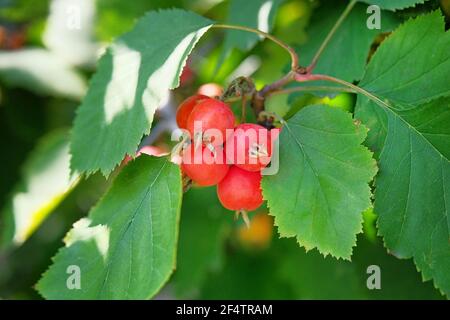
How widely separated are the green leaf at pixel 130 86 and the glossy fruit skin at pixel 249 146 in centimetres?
14

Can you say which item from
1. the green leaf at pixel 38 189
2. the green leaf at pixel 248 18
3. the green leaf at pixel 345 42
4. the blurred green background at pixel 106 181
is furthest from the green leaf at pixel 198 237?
the green leaf at pixel 345 42

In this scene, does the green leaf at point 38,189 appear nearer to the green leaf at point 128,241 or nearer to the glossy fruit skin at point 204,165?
the green leaf at point 128,241

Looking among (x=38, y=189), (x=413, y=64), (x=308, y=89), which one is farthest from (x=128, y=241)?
(x=38, y=189)

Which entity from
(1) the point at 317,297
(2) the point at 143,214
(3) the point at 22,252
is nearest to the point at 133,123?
(2) the point at 143,214

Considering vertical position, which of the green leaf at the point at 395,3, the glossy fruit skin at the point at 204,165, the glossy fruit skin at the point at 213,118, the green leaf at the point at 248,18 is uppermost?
the green leaf at the point at 248,18

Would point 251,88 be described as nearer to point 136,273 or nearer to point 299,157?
point 299,157

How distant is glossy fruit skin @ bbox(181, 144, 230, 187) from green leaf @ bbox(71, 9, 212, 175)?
0.09 m

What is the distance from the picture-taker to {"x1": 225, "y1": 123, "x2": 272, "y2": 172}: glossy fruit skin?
1.16 m

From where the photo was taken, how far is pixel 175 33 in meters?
1.33

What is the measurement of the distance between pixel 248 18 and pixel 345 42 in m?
0.23

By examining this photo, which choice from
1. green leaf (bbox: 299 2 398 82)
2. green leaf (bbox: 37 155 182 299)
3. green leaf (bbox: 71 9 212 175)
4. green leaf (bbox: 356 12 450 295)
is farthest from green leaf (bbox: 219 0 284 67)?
green leaf (bbox: 37 155 182 299)

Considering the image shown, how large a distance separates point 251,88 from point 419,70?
0.32 metres

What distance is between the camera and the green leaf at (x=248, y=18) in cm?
154

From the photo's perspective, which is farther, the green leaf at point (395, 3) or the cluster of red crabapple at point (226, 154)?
the green leaf at point (395, 3)
